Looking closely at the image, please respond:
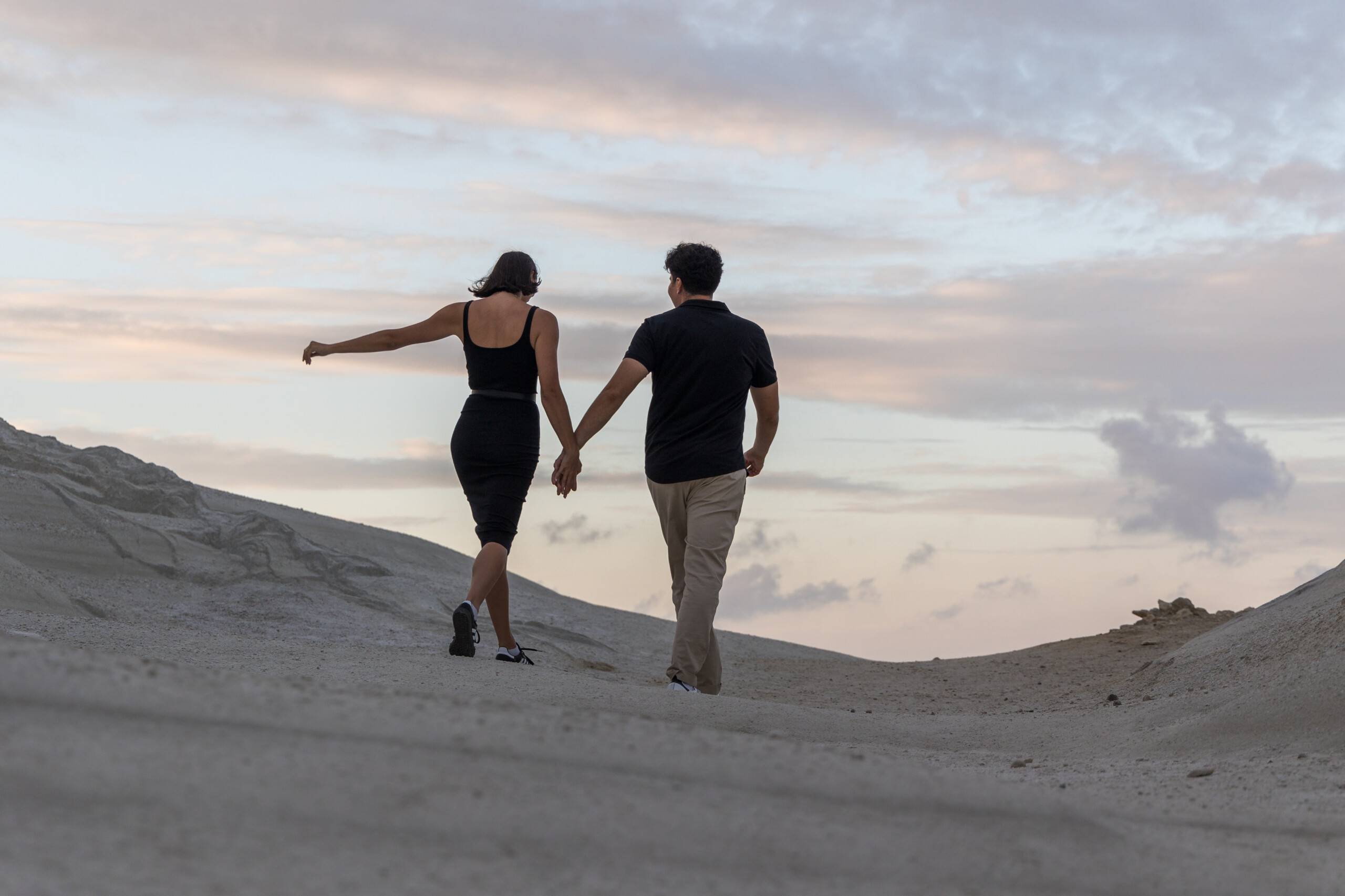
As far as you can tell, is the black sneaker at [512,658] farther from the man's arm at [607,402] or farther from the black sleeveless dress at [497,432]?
the man's arm at [607,402]

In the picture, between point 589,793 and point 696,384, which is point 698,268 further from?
point 589,793

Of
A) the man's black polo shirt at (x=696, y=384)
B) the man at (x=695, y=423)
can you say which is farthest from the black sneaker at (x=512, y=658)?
the man's black polo shirt at (x=696, y=384)

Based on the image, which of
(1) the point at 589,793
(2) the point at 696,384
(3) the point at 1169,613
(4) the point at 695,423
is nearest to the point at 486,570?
(4) the point at 695,423

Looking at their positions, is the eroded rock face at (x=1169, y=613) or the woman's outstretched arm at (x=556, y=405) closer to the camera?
the woman's outstretched arm at (x=556, y=405)

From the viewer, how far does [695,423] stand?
5543 millimetres

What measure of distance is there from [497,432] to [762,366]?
4.38ft

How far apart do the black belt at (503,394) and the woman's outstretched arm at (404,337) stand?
0.31 meters

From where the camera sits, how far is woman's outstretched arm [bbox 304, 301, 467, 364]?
5785 millimetres

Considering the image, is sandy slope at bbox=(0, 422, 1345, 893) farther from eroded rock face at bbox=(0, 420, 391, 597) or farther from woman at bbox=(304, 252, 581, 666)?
eroded rock face at bbox=(0, 420, 391, 597)

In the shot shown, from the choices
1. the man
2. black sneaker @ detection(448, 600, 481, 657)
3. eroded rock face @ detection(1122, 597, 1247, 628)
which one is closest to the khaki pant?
the man

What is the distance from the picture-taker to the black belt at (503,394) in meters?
5.71

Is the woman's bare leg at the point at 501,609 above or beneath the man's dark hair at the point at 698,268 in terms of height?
beneath

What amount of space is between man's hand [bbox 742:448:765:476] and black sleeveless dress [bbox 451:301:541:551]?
110 centimetres

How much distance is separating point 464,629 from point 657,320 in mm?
1769
